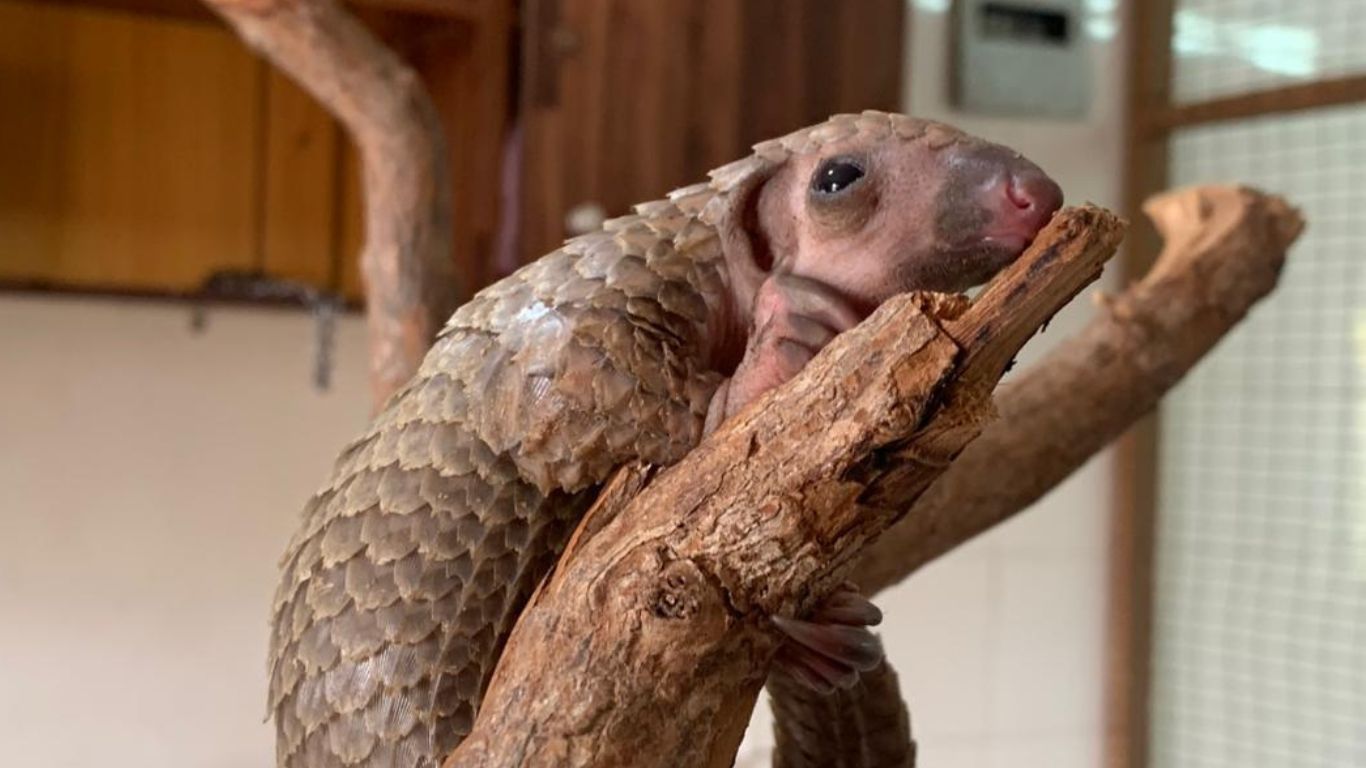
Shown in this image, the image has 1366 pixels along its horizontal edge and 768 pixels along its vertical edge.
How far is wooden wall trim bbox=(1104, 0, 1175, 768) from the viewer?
1.72 m

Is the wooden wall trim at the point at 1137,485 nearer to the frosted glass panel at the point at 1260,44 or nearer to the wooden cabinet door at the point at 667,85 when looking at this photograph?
the frosted glass panel at the point at 1260,44

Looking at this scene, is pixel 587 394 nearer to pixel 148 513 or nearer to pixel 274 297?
pixel 274 297

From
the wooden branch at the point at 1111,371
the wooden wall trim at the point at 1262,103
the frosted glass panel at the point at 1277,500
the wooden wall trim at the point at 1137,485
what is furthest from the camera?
the wooden wall trim at the point at 1137,485

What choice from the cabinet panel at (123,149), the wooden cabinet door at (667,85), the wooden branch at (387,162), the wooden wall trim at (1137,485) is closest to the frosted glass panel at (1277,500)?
the wooden wall trim at (1137,485)

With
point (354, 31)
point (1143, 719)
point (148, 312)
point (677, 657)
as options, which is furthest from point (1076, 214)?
point (1143, 719)

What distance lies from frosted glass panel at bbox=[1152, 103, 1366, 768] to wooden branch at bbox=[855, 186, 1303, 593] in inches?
25.5

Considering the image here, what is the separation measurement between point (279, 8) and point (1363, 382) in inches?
52.9

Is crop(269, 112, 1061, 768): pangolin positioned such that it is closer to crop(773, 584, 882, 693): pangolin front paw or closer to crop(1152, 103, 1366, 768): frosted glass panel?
crop(773, 584, 882, 693): pangolin front paw

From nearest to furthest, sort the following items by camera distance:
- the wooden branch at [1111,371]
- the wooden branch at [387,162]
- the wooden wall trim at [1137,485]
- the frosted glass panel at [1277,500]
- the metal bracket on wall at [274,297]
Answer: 1. the wooden branch at [1111,371]
2. the wooden branch at [387,162]
3. the metal bracket on wall at [274,297]
4. the frosted glass panel at [1277,500]
5. the wooden wall trim at [1137,485]

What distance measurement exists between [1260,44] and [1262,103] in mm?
153

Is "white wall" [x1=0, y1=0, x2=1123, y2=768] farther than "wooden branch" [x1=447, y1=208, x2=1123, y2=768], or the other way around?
"white wall" [x1=0, y1=0, x2=1123, y2=768]

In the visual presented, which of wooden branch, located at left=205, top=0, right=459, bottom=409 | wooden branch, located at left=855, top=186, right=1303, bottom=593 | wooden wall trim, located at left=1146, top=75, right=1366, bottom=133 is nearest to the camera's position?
wooden branch, located at left=855, top=186, right=1303, bottom=593

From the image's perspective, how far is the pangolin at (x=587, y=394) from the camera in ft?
1.37

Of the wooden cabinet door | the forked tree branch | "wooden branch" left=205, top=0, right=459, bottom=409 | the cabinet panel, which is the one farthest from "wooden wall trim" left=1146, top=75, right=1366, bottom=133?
the cabinet panel
